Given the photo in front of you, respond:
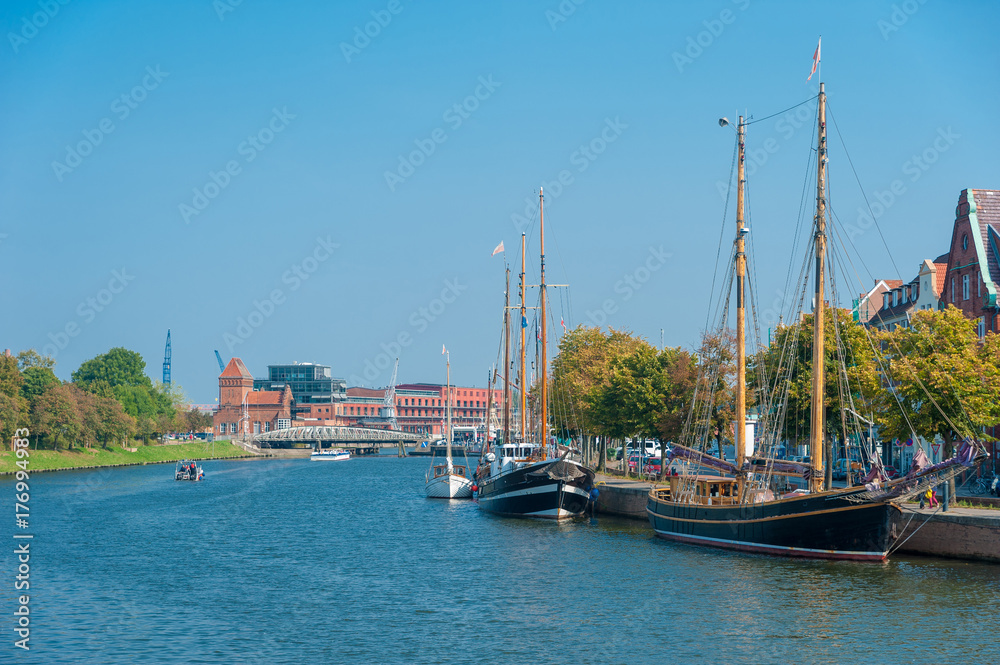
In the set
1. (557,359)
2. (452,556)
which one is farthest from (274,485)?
(452,556)

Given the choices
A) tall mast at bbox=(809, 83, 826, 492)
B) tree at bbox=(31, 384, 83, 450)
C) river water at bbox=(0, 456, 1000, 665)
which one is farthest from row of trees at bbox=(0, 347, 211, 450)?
tall mast at bbox=(809, 83, 826, 492)

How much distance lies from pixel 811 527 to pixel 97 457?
130 metres

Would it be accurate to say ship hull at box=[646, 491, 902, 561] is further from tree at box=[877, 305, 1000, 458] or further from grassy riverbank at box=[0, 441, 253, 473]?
grassy riverbank at box=[0, 441, 253, 473]

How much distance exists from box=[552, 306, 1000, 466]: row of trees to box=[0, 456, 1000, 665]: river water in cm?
948

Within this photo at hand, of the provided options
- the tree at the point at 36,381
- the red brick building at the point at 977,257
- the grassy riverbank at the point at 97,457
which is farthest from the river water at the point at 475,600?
the tree at the point at 36,381

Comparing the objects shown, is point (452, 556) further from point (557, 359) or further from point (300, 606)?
point (557, 359)

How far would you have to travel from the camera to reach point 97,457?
150 meters

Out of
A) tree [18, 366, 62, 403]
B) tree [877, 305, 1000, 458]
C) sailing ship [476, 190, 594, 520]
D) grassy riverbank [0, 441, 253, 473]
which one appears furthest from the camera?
tree [18, 366, 62, 403]

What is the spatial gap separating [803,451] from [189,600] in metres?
82.8

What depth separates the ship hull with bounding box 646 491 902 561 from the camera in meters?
42.9

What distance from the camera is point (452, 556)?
51.9m

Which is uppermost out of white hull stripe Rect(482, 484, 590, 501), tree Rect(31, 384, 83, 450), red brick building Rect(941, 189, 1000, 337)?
red brick building Rect(941, 189, 1000, 337)

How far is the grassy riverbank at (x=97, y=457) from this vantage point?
126025mm

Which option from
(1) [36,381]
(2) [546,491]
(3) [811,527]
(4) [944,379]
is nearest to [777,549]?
(3) [811,527]
